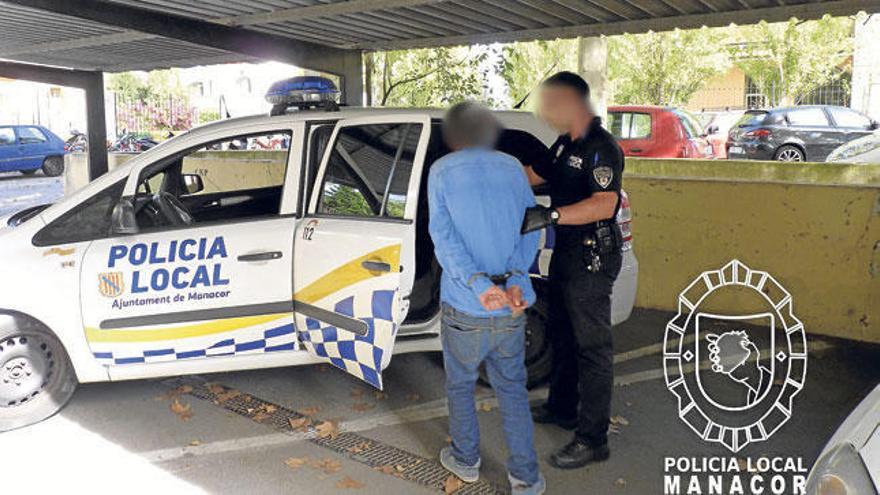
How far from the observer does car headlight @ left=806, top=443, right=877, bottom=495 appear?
2082mm

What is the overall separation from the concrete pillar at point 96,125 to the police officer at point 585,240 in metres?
7.44

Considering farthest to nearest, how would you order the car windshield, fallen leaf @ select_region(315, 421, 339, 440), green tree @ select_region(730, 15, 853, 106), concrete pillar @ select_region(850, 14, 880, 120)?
green tree @ select_region(730, 15, 853, 106), concrete pillar @ select_region(850, 14, 880, 120), the car windshield, fallen leaf @ select_region(315, 421, 339, 440)

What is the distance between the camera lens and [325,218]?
425 cm

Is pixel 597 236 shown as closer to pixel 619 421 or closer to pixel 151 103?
pixel 619 421

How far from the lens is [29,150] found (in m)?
22.3

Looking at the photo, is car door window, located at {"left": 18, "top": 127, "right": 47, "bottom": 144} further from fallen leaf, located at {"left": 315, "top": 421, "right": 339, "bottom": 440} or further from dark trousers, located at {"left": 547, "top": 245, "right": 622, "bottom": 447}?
dark trousers, located at {"left": 547, "top": 245, "right": 622, "bottom": 447}

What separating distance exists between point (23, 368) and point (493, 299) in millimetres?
2826

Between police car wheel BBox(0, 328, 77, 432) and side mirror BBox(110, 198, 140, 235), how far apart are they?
0.74 meters

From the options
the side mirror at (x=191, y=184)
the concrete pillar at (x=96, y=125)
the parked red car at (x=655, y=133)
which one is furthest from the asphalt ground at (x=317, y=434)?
the parked red car at (x=655, y=133)

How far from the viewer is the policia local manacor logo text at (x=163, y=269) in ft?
13.9

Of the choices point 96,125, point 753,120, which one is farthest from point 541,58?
point 96,125

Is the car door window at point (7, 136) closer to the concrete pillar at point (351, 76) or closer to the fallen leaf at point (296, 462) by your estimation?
the concrete pillar at point (351, 76)

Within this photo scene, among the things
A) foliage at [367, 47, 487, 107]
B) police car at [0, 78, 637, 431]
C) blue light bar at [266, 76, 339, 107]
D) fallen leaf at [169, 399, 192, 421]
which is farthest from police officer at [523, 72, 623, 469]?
foliage at [367, 47, 487, 107]

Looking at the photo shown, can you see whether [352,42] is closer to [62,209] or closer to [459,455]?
[62,209]
